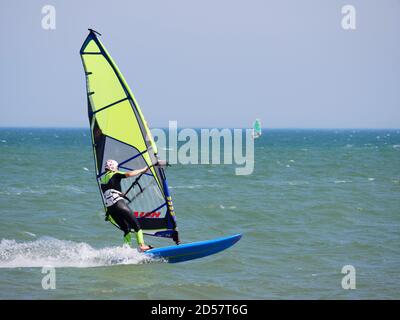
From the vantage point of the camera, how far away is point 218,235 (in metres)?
13.6

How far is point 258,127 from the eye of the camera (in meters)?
45.3

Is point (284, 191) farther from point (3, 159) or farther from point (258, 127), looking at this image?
point (258, 127)

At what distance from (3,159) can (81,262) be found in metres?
25.6

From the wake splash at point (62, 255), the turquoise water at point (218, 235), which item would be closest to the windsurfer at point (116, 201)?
the wake splash at point (62, 255)

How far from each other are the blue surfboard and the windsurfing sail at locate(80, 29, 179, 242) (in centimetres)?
20

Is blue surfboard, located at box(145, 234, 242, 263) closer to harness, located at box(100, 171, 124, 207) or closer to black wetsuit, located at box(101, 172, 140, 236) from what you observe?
black wetsuit, located at box(101, 172, 140, 236)

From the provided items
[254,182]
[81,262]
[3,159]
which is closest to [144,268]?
[81,262]

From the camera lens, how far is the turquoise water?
945 centimetres

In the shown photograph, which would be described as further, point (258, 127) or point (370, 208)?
point (258, 127)

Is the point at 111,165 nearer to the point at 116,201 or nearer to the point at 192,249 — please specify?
the point at 116,201

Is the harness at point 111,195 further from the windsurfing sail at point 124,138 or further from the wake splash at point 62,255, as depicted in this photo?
the wake splash at point 62,255

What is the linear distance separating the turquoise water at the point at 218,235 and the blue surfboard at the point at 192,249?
0.22m

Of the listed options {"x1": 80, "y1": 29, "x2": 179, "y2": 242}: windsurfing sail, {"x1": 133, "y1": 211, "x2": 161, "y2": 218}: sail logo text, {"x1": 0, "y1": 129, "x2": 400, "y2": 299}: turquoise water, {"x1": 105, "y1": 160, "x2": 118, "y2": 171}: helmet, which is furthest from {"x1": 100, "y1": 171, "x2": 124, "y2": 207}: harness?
{"x1": 0, "y1": 129, "x2": 400, "y2": 299}: turquoise water
